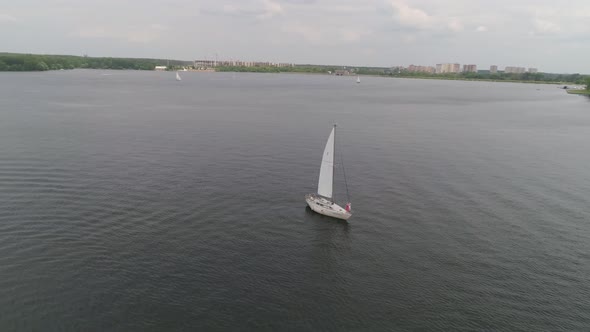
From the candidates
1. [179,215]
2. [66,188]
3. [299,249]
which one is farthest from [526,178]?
[66,188]

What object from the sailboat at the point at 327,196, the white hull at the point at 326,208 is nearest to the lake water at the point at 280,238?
the white hull at the point at 326,208

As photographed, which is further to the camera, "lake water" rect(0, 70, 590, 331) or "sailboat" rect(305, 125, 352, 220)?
"sailboat" rect(305, 125, 352, 220)

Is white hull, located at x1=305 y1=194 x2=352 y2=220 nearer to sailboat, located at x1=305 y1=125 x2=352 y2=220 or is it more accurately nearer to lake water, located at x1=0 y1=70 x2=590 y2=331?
sailboat, located at x1=305 y1=125 x2=352 y2=220

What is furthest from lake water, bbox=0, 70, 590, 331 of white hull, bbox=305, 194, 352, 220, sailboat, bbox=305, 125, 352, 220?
sailboat, bbox=305, 125, 352, 220

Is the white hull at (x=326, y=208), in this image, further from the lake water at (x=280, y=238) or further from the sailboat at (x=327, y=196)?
the lake water at (x=280, y=238)

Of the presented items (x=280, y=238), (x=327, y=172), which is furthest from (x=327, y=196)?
(x=280, y=238)

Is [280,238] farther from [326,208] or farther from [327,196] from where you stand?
[327,196]

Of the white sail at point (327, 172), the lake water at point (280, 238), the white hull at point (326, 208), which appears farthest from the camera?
the white sail at point (327, 172)
